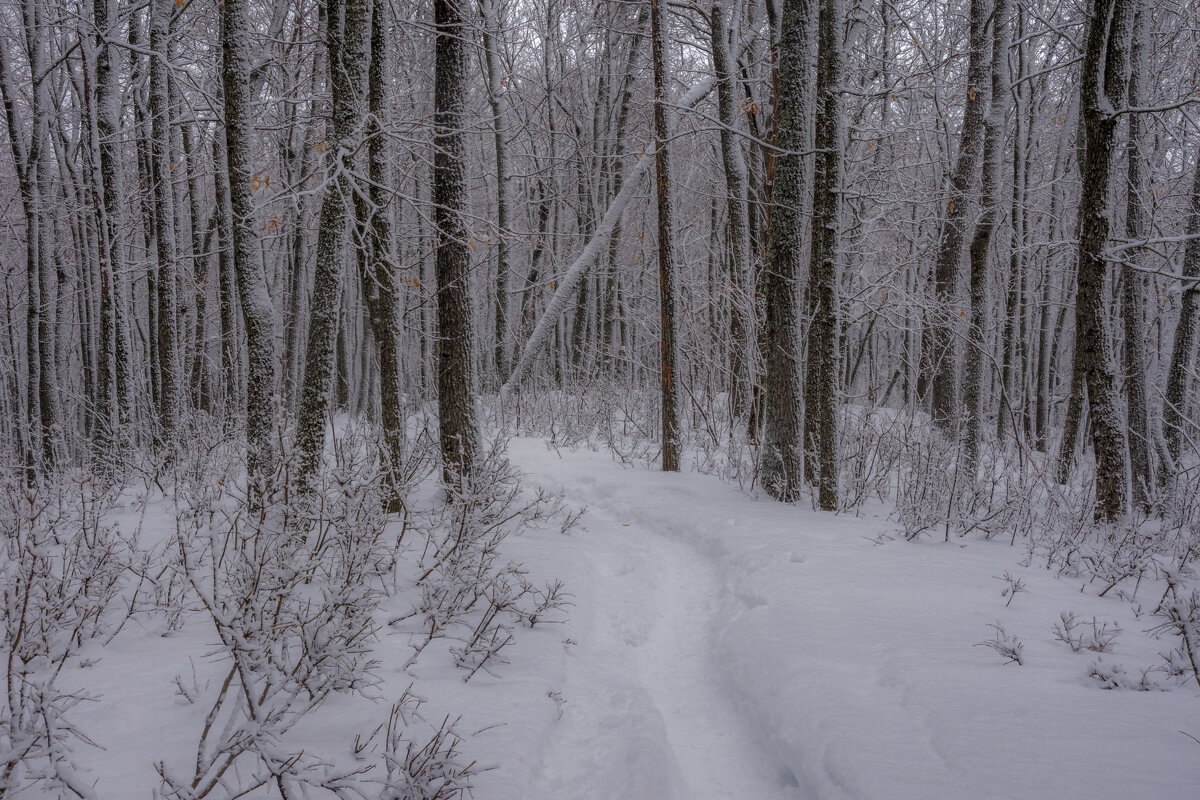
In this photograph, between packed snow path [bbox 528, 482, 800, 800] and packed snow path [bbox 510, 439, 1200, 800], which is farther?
packed snow path [bbox 528, 482, 800, 800]

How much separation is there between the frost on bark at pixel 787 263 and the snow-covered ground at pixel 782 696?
1.98 meters

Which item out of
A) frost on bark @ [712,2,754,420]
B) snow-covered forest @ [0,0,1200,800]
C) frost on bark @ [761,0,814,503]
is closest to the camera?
snow-covered forest @ [0,0,1200,800]

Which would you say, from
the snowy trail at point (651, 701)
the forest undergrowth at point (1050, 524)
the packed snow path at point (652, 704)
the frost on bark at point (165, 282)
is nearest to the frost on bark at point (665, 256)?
the forest undergrowth at point (1050, 524)

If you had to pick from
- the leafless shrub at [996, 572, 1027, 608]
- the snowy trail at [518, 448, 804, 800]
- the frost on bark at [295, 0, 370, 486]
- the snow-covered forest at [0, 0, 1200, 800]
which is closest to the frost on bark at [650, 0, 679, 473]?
the snow-covered forest at [0, 0, 1200, 800]

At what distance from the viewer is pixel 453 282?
22.6 feet

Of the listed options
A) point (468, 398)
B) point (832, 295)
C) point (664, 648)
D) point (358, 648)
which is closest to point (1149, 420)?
point (832, 295)

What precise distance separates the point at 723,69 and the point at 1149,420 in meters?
8.06

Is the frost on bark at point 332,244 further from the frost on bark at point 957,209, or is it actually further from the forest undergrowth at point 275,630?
the frost on bark at point 957,209

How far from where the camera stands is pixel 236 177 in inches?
228

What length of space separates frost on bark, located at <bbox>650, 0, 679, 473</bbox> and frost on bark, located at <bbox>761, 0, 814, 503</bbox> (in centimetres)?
163

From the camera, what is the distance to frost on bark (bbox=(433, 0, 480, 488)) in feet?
22.4

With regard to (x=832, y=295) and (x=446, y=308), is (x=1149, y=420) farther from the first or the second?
(x=446, y=308)

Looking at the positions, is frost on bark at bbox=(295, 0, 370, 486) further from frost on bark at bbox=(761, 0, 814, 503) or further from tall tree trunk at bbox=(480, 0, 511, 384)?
tall tree trunk at bbox=(480, 0, 511, 384)

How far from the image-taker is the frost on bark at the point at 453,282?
22.4 ft
